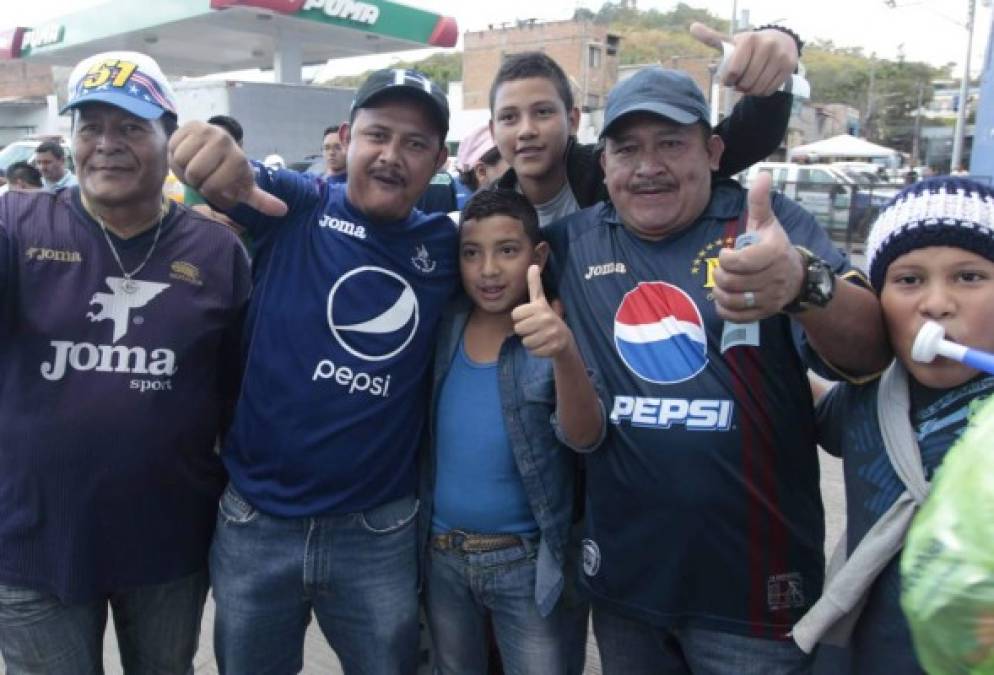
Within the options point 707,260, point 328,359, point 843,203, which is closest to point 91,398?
point 328,359

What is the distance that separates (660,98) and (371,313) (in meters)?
0.98

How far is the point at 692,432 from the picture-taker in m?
1.87

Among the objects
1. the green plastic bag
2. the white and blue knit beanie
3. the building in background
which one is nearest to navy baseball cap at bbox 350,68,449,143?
the white and blue knit beanie

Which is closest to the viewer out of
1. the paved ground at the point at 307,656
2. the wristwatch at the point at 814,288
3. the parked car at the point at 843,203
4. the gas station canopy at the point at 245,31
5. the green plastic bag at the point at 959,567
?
the green plastic bag at the point at 959,567

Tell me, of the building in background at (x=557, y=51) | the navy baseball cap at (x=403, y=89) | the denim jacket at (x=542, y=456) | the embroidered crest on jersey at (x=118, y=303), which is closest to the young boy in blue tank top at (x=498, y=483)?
the denim jacket at (x=542, y=456)

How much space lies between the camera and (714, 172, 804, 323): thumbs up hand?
151 centimetres

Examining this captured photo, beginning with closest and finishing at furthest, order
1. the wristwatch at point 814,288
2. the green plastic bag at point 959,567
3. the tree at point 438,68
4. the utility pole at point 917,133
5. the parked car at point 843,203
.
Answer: the green plastic bag at point 959,567
the wristwatch at point 814,288
the parked car at point 843,203
the utility pole at point 917,133
the tree at point 438,68

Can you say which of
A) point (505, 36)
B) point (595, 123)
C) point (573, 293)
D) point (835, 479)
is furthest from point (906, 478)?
point (505, 36)

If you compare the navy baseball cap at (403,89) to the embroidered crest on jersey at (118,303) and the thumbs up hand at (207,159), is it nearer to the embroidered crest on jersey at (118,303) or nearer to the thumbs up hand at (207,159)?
the thumbs up hand at (207,159)

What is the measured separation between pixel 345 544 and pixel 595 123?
85.6ft

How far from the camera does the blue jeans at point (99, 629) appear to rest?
2.01m

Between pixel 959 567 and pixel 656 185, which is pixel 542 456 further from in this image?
pixel 959 567

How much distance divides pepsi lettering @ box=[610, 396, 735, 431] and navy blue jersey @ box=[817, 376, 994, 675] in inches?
10.9

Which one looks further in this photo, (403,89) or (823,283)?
(403,89)
